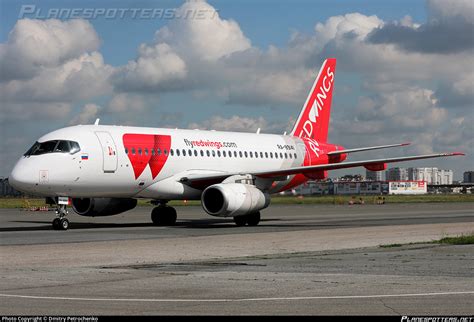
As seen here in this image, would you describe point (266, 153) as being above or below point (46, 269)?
above

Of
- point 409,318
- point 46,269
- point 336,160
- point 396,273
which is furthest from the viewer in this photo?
point 336,160

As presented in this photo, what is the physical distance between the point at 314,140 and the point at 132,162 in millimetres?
14910

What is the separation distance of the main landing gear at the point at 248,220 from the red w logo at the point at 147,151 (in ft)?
→ 13.0

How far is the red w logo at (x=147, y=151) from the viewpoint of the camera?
33.8m

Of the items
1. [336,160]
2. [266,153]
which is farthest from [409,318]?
[336,160]

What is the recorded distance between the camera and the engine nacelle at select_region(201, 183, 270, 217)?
3316cm

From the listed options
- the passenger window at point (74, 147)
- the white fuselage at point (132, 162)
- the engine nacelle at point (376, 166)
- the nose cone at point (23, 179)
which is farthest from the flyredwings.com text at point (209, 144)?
the nose cone at point (23, 179)

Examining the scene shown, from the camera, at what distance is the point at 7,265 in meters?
17.7

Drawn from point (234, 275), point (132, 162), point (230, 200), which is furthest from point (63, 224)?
point (234, 275)

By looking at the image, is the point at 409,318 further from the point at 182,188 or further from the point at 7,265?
the point at 182,188

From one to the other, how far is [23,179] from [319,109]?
20.8 m

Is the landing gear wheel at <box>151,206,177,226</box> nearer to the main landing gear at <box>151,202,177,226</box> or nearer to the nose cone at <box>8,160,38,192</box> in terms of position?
the main landing gear at <box>151,202,177,226</box>

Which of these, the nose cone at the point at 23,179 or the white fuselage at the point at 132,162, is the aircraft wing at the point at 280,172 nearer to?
the white fuselage at the point at 132,162

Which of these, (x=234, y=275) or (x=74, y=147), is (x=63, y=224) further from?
(x=234, y=275)
